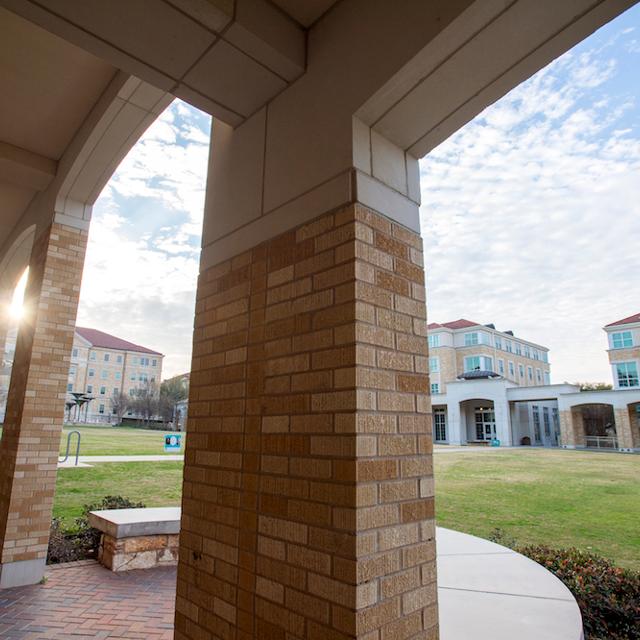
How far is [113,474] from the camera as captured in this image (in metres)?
10.7

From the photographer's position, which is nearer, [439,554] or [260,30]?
[260,30]

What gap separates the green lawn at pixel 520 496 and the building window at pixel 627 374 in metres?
9.32

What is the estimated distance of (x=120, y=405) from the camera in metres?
46.3

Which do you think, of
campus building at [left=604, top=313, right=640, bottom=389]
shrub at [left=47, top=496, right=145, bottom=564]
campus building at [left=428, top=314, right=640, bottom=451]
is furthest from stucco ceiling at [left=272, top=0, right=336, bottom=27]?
campus building at [left=604, top=313, right=640, bottom=389]

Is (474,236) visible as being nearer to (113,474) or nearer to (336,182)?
(336,182)

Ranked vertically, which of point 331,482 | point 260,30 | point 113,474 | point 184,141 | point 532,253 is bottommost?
point 113,474

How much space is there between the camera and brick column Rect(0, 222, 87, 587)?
4391mm

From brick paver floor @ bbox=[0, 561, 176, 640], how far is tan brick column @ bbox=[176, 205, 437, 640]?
5.94ft

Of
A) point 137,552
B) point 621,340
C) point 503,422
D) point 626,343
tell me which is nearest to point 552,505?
point 137,552

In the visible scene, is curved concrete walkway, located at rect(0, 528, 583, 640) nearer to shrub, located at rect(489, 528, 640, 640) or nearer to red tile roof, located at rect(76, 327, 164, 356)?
shrub, located at rect(489, 528, 640, 640)

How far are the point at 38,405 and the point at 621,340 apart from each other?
1693cm

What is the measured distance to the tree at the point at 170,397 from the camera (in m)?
40.7

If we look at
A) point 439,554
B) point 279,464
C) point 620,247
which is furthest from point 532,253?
point 279,464

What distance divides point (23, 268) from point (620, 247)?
880 centimetres
